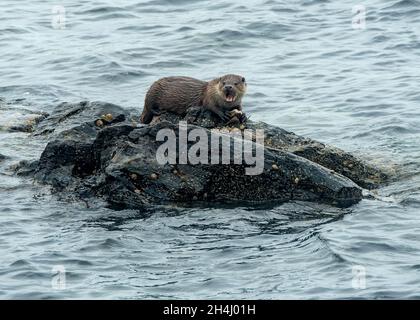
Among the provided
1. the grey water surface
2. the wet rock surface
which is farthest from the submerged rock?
the wet rock surface

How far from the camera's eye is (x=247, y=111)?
1794 centimetres

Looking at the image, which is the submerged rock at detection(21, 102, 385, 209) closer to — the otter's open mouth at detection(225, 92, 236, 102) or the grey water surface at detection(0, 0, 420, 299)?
the grey water surface at detection(0, 0, 420, 299)

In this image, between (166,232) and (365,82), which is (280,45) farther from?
(166,232)

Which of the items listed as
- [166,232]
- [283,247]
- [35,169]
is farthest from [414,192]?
[35,169]

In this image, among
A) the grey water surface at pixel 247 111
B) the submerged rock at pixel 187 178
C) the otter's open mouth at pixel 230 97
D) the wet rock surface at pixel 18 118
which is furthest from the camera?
the wet rock surface at pixel 18 118

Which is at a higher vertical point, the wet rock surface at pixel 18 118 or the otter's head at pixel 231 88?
the otter's head at pixel 231 88

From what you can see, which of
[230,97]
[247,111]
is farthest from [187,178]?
[247,111]

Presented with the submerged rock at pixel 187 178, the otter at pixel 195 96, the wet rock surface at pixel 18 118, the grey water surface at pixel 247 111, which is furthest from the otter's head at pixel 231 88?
the wet rock surface at pixel 18 118

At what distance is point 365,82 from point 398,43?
9.06 feet

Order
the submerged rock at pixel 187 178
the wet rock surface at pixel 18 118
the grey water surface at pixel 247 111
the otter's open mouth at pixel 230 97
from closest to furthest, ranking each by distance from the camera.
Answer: the grey water surface at pixel 247 111, the submerged rock at pixel 187 178, the otter's open mouth at pixel 230 97, the wet rock surface at pixel 18 118

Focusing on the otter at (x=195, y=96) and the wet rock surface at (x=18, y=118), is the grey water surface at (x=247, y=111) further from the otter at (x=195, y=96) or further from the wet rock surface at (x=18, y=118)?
the otter at (x=195, y=96)

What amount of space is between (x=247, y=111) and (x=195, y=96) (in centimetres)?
399

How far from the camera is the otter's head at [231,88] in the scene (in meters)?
13.5

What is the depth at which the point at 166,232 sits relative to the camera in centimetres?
1119
